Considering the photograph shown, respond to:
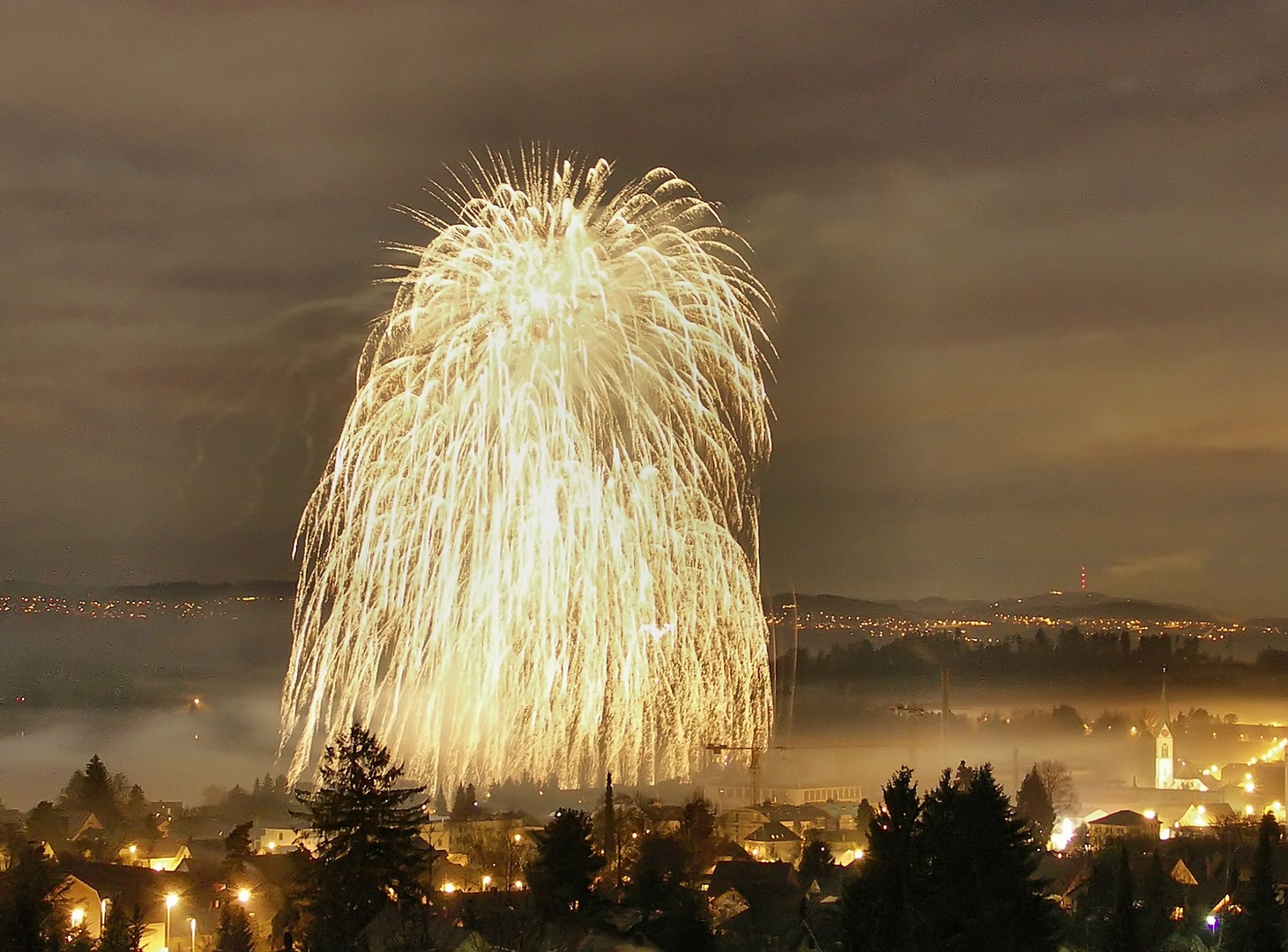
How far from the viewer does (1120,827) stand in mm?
89375

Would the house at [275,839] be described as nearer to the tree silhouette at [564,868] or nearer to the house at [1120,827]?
the tree silhouette at [564,868]

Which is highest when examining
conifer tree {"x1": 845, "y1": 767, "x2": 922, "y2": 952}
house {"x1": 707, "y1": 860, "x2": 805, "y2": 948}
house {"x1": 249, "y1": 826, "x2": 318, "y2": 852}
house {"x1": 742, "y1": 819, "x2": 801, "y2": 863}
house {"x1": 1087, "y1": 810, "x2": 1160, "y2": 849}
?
conifer tree {"x1": 845, "y1": 767, "x2": 922, "y2": 952}

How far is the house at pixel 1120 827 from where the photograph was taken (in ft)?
275

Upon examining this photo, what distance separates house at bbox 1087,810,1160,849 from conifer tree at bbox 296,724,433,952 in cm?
5628

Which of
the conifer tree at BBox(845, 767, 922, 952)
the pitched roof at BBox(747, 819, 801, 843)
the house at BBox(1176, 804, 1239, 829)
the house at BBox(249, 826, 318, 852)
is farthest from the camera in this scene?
the house at BBox(1176, 804, 1239, 829)

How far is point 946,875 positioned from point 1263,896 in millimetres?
12549

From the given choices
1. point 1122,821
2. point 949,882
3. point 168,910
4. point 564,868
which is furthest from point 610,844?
point 1122,821

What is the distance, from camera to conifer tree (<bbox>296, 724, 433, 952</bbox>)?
31.3m

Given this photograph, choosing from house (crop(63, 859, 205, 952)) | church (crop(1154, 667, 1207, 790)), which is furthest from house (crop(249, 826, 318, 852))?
church (crop(1154, 667, 1207, 790))

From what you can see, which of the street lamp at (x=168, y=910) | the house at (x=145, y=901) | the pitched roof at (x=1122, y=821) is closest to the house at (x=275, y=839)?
the house at (x=145, y=901)

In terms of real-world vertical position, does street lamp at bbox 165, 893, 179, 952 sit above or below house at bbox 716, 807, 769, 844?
above

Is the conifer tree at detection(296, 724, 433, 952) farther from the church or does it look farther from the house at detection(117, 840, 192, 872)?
the church

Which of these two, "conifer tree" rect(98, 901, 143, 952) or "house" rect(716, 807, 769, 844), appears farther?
"house" rect(716, 807, 769, 844)

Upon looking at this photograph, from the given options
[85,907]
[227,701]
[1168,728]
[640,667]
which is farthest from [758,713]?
[1168,728]
